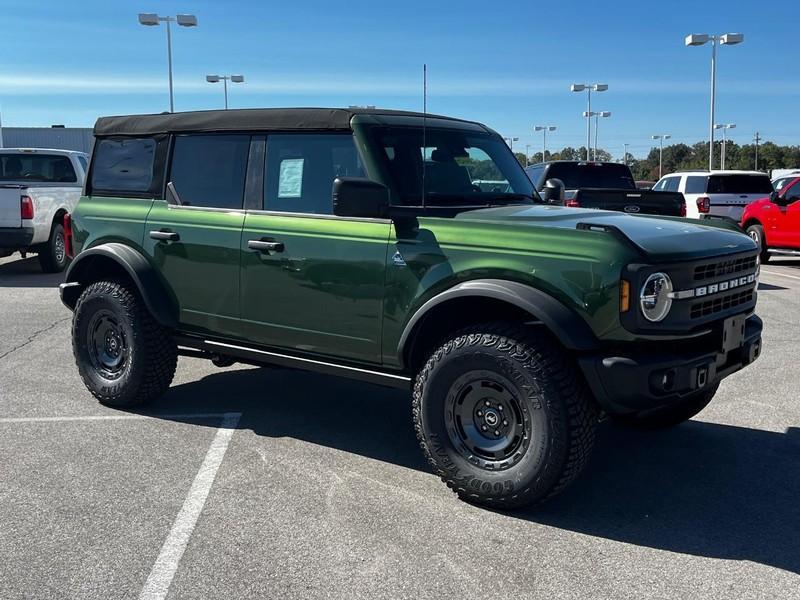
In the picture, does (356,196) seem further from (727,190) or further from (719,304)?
(727,190)

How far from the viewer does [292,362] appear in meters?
4.91

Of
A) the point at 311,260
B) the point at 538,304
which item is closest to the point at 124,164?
the point at 311,260

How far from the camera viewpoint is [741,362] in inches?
170

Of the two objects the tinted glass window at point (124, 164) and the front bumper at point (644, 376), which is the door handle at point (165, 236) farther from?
the front bumper at point (644, 376)

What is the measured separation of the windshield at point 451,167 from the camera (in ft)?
15.3

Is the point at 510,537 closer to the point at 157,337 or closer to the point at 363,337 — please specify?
the point at 363,337

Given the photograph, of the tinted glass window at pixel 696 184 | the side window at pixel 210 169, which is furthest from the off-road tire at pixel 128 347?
the tinted glass window at pixel 696 184

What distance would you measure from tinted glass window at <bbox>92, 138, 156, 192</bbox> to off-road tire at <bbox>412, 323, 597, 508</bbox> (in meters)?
2.62

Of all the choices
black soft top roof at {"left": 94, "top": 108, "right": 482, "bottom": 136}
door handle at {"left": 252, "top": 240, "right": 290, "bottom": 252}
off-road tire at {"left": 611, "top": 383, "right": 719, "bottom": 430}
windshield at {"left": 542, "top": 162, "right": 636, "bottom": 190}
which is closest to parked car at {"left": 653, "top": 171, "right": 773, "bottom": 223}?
windshield at {"left": 542, "top": 162, "right": 636, "bottom": 190}

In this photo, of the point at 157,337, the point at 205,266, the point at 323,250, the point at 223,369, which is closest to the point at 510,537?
the point at 323,250

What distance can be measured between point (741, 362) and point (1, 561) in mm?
3563

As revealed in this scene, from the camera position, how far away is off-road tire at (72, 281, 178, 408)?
217 inches

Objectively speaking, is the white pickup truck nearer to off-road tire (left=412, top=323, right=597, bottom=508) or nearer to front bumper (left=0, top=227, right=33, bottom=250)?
front bumper (left=0, top=227, right=33, bottom=250)

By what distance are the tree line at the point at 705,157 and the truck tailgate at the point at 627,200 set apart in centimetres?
7148
